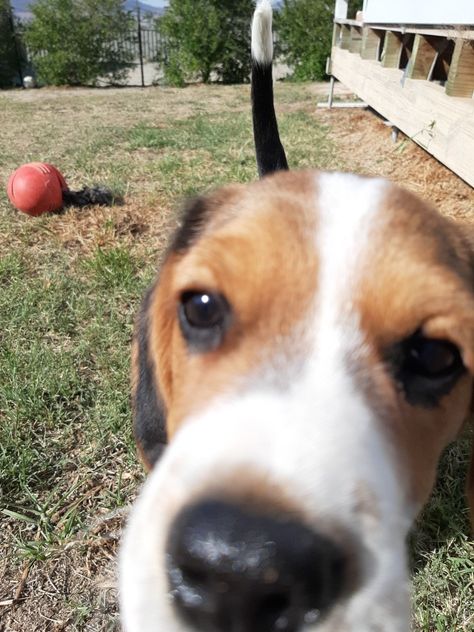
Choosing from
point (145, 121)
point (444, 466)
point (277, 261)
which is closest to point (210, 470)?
point (277, 261)

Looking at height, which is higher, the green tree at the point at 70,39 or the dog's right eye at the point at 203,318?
the dog's right eye at the point at 203,318

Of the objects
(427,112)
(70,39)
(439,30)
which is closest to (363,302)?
(427,112)

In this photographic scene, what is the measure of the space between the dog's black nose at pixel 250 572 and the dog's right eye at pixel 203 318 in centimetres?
72

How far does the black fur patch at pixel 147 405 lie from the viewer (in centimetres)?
246

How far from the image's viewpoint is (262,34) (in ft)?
14.0

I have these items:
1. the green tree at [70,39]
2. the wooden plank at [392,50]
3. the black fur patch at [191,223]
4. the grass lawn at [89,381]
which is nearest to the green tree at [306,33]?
the green tree at [70,39]

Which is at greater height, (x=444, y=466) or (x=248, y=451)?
(x=248, y=451)

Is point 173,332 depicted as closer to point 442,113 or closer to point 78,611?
point 78,611

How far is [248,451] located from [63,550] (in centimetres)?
183

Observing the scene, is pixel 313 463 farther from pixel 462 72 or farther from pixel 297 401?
pixel 462 72

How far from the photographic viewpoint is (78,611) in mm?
2535

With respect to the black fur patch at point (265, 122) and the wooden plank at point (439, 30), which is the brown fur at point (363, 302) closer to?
the black fur patch at point (265, 122)

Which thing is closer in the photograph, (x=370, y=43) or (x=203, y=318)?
(x=203, y=318)

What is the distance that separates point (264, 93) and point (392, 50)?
248 inches
